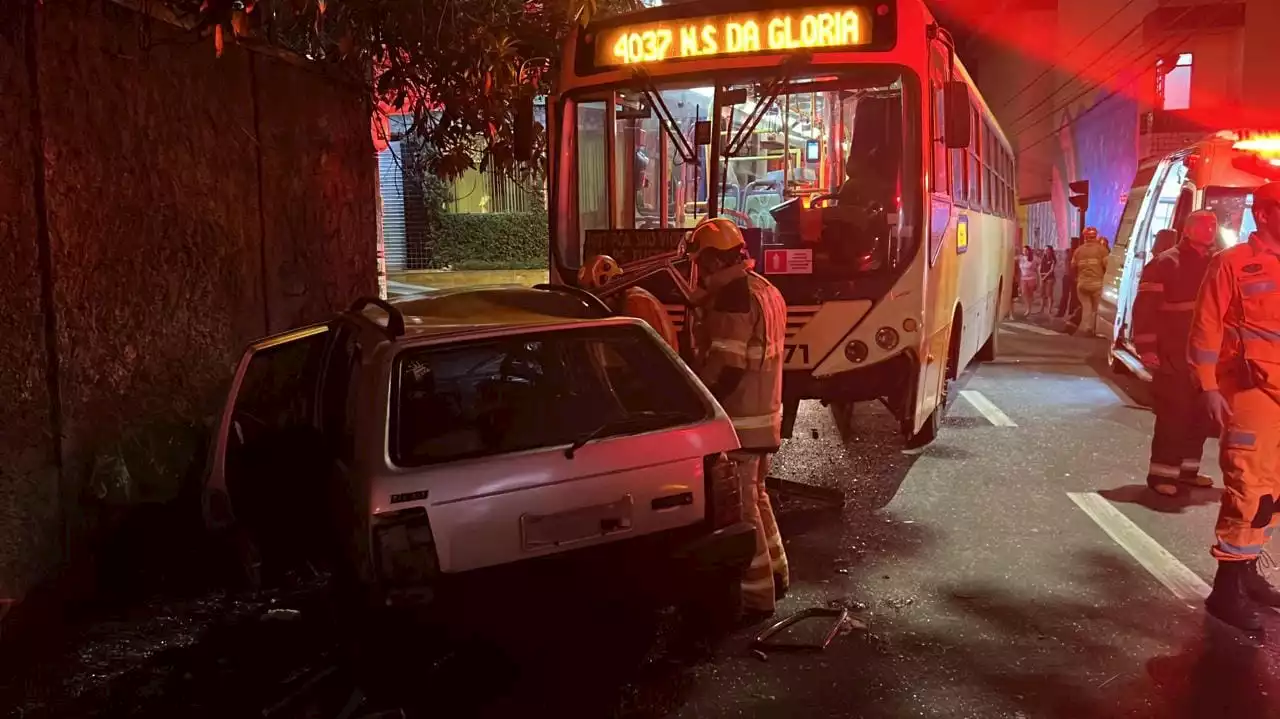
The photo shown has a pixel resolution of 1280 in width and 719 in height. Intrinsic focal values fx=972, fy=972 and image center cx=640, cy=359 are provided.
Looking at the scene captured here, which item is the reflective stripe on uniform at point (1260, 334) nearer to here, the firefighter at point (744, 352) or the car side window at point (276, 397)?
the firefighter at point (744, 352)

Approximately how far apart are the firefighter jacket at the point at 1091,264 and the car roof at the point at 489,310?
43.1 ft

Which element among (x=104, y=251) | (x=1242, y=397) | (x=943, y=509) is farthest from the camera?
(x=943, y=509)

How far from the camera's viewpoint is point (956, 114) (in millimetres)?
6309

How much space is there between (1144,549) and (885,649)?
2.17 m

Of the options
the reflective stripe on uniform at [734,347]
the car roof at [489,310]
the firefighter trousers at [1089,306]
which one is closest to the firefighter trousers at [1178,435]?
the reflective stripe on uniform at [734,347]

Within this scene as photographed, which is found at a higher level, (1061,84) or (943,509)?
(1061,84)

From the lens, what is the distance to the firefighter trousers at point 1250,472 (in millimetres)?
4340

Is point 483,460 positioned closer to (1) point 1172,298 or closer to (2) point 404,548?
(2) point 404,548

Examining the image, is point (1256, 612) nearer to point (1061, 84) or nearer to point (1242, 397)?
point (1242, 397)

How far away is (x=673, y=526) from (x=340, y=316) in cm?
191

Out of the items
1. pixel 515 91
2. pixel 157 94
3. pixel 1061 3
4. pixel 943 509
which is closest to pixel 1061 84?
pixel 1061 3

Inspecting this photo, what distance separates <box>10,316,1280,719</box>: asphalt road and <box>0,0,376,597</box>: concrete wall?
1349 millimetres

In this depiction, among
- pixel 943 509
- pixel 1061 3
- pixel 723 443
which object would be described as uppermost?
pixel 1061 3

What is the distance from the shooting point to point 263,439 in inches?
182
